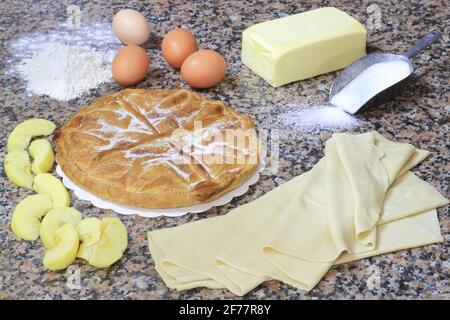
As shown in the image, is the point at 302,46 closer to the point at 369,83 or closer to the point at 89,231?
the point at 369,83

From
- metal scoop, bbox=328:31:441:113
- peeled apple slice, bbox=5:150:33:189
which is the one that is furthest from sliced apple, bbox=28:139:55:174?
metal scoop, bbox=328:31:441:113

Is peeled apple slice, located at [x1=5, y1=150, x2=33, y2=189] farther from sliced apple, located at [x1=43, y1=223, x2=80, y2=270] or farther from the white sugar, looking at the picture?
the white sugar

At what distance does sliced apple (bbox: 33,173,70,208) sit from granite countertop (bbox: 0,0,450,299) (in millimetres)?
30

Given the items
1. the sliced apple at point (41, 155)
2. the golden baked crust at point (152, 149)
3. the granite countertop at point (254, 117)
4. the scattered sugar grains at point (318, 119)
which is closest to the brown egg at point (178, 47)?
the granite countertop at point (254, 117)

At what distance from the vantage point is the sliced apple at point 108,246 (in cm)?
143

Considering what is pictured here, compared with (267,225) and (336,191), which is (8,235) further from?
(336,191)

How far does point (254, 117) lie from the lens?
192 cm

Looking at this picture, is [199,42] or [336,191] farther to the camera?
[199,42]

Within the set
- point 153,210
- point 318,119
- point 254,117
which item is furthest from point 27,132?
point 318,119

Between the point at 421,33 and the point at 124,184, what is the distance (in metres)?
1.30

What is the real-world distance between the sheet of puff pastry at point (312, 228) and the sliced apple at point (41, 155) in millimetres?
392

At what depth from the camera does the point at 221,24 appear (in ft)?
7.83

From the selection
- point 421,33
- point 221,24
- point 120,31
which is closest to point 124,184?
point 120,31

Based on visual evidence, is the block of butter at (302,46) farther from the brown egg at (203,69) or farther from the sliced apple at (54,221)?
the sliced apple at (54,221)
